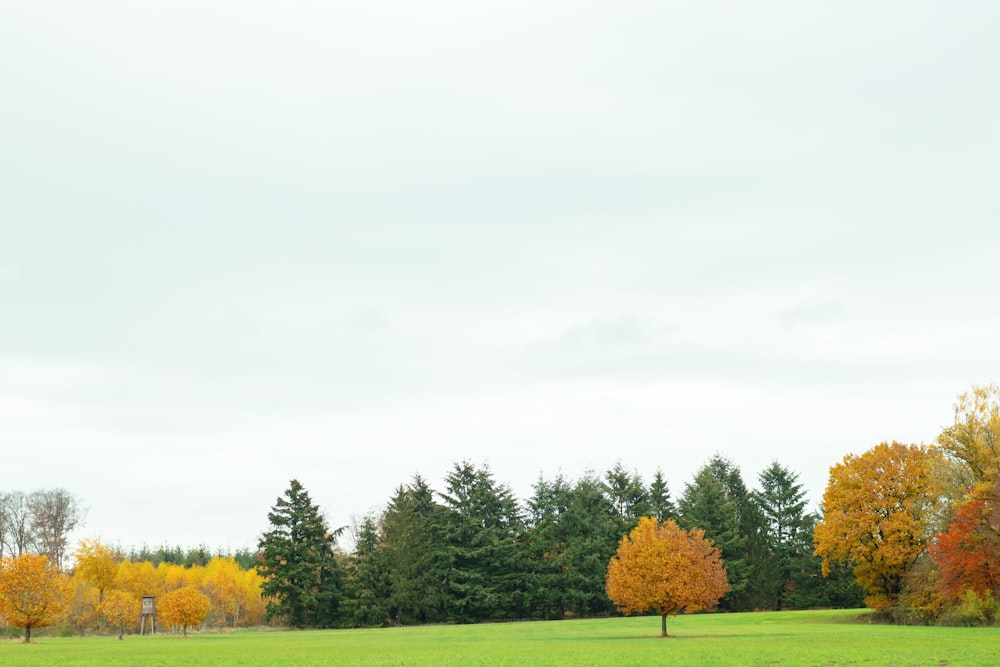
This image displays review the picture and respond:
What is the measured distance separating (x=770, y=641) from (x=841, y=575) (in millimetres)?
57167

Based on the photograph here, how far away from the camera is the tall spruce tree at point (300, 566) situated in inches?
3324

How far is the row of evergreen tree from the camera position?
85.8m

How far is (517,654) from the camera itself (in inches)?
1431

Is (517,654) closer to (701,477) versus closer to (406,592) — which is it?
(406,592)

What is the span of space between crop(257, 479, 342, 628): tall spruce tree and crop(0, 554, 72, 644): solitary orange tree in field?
26.4 meters

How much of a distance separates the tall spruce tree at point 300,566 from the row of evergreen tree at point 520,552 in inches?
5.7

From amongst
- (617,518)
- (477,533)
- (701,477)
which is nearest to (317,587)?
(477,533)

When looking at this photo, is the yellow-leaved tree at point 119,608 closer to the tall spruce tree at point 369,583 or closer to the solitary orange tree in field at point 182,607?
the solitary orange tree in field at point 182,607

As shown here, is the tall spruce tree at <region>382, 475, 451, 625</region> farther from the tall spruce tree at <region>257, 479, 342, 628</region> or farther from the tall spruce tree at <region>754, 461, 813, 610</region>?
the tall spruce tree at <region>754, 461, 813, 610</region>

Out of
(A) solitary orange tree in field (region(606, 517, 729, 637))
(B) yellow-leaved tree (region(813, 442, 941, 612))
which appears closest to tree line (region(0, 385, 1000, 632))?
(B) yellow-leaved tree (region(813, 442, 941, 612))

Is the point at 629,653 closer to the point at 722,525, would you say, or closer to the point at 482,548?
the point at 482,548

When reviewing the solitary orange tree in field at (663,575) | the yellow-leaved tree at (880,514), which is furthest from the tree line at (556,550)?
the solitary orange tree in field at (663,575)

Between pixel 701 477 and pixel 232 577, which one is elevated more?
pixel 701 477

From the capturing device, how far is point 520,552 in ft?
294
